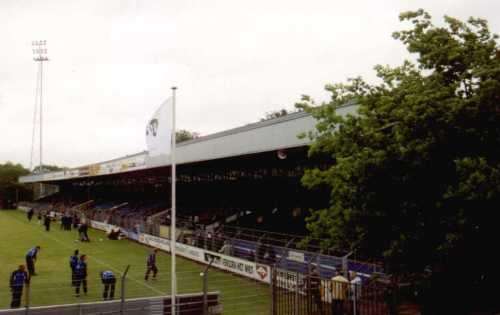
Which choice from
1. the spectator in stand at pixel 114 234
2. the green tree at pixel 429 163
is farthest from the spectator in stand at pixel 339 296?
the spectator in stand at pixel 114 234

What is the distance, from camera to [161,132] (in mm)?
14039

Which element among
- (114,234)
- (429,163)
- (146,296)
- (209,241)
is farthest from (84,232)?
(429,163)

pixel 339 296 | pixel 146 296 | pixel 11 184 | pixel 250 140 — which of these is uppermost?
pixel 250 140

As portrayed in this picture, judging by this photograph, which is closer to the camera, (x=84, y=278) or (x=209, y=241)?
(x=84, y=278)

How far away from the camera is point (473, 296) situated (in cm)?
1183

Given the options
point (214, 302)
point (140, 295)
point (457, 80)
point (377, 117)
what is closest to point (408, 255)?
point (377, 117)

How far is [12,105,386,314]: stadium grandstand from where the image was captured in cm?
2086

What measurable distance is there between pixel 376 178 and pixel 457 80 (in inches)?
102

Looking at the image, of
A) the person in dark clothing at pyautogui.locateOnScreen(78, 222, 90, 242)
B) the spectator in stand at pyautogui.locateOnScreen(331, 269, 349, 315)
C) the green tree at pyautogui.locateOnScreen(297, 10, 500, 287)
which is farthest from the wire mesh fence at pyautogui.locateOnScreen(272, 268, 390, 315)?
the person in dark clothing at pyautogui.locateOnScreen(78, 222, 90, 242)

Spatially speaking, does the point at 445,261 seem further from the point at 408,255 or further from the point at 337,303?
the point at 337,303

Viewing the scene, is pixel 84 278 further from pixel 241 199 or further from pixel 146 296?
pixel 241 199

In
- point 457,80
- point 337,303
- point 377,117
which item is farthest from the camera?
point 337,303

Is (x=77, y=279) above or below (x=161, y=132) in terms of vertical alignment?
below

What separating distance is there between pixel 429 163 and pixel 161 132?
22.9ft
